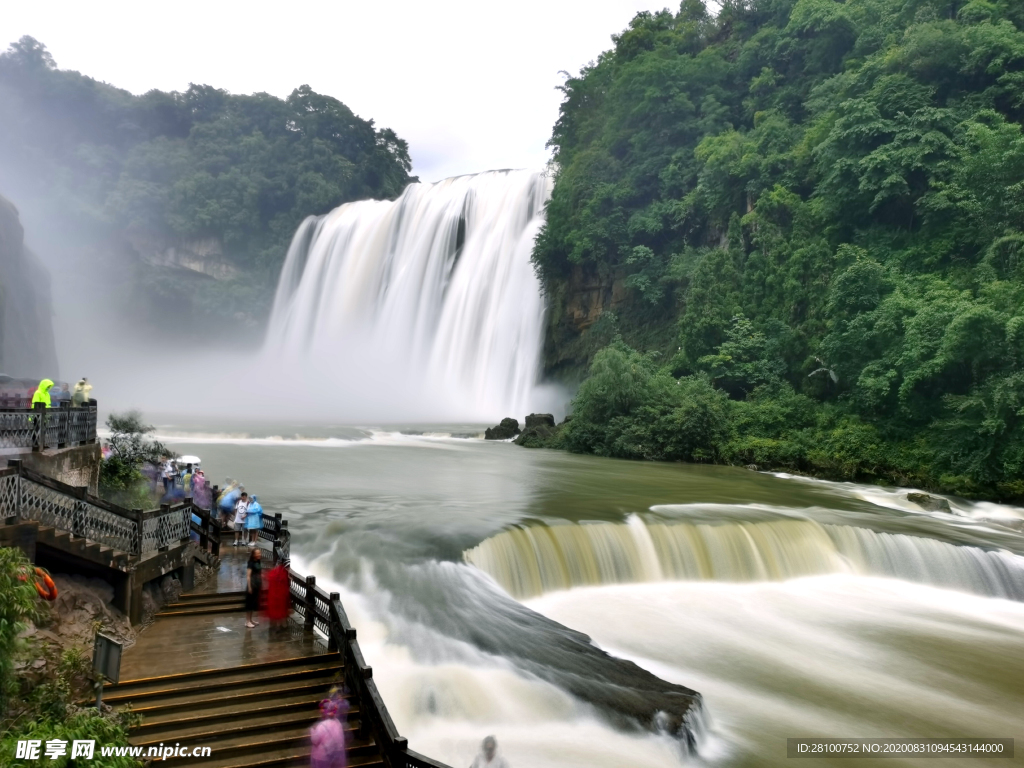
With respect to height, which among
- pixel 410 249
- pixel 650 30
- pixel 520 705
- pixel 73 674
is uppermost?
pixel 650 30

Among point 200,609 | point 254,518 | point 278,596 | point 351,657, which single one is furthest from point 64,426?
point 351,657

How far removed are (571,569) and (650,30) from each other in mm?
45212

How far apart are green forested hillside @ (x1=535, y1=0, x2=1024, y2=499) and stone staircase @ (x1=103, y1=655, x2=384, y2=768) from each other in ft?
67.2

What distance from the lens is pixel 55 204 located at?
2862 inches

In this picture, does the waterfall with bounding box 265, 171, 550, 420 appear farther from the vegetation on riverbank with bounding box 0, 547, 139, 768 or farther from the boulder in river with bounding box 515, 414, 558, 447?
the vegetation on riverbank with bounding box 0, 547, 139, 768

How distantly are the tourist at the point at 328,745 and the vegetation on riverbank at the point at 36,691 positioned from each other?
1.60m

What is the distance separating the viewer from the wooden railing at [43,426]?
1077 centimetres

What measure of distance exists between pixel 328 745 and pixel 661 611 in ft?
24.8

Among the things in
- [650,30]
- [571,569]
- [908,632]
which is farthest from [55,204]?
[908,632]

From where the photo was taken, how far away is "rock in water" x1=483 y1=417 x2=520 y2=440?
1390 inches

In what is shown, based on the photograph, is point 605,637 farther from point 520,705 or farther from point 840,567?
point 840,567

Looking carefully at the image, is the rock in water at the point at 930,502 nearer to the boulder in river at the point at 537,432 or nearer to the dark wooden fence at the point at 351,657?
the boulder in river at the point at 537,432

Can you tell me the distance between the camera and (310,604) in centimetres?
991

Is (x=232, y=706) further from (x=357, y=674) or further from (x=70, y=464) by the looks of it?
(x=70, y=464)
